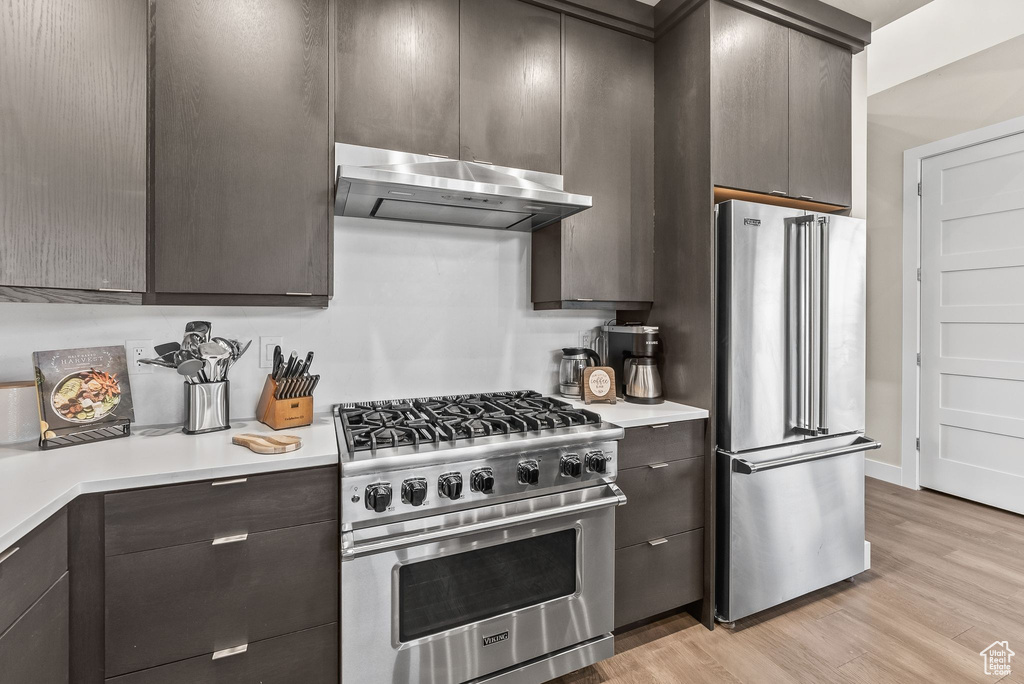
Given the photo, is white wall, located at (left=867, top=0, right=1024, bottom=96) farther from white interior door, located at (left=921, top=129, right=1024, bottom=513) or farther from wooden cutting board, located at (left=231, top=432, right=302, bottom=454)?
wooden cutting board, located at (left=231, top=432, right=302, bottom=454)

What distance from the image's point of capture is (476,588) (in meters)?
1.59

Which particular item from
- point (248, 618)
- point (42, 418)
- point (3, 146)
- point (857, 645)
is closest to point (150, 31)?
point (3, 146)

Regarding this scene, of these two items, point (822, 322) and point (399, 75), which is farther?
point (822, 322)

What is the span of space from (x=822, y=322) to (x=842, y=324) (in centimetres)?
17

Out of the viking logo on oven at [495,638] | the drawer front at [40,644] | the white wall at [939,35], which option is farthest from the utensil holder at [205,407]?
the white wall at [939,35]

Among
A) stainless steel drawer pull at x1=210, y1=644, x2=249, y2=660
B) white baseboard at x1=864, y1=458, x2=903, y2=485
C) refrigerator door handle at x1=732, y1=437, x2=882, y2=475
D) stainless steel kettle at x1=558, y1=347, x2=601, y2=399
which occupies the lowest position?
white baseboard at x1=864, y1=458, x2=903, y2=485

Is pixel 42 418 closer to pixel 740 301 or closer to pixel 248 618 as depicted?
pixel 248 618

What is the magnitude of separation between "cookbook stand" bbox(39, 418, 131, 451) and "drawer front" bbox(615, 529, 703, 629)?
1.81m

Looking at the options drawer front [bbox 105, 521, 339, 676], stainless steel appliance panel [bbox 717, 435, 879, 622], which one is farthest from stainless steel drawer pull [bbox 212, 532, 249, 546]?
stainless steel appliance panel [bbox 717, 435, 879, 622]

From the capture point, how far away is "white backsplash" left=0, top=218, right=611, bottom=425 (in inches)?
68.4

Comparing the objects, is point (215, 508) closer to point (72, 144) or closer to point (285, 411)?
point (285, 411)

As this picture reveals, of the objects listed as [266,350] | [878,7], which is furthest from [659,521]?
[878,7]

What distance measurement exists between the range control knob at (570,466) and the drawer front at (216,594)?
749mm

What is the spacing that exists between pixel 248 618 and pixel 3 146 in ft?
4.66
